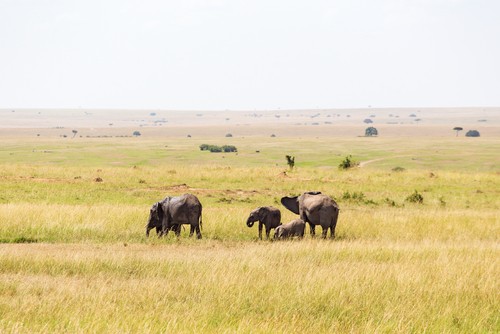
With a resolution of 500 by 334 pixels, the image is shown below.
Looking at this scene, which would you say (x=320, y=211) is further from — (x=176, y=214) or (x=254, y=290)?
(x=254, y=290)

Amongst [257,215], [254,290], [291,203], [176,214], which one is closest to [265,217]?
[257,215]

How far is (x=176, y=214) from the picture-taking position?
18.5m

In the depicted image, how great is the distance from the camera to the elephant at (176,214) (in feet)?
60.3

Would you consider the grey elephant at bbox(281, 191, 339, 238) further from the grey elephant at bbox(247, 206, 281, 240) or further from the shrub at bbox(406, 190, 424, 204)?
the shrub at bbox(406, 190, 424, 204)

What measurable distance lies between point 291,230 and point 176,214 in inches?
Answer: 130

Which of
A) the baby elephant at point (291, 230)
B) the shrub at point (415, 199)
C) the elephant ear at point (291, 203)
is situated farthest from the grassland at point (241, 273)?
the elephant ear at point (291, 203)

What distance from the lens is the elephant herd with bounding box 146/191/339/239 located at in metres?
18.4

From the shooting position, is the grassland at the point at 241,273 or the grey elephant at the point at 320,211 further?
the grey elephant at the point at 320,211

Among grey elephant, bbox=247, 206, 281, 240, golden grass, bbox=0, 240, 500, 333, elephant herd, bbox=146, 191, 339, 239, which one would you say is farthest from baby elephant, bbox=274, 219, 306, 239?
golden grass, bbox=0, 240, 500, 333

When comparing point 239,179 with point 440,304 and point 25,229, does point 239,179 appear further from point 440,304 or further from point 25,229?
point 440,304

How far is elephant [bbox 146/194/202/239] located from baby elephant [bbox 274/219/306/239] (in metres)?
2.26

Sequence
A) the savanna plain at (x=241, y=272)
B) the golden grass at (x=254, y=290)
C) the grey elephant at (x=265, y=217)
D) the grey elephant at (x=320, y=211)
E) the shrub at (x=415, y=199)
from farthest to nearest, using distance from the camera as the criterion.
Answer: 1. the shrub at (x=415, y=199)
2. the grey elephant at (x=265, y=217)
3. the grey elephant at (x=320, y=211)
4. the savanna plain at (x=241, y=272)
5. the golden grass at (x=254, y=290)

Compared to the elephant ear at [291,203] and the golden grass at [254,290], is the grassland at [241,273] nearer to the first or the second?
the golden grass at [254,290]

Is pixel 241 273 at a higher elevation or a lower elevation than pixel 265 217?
higher
